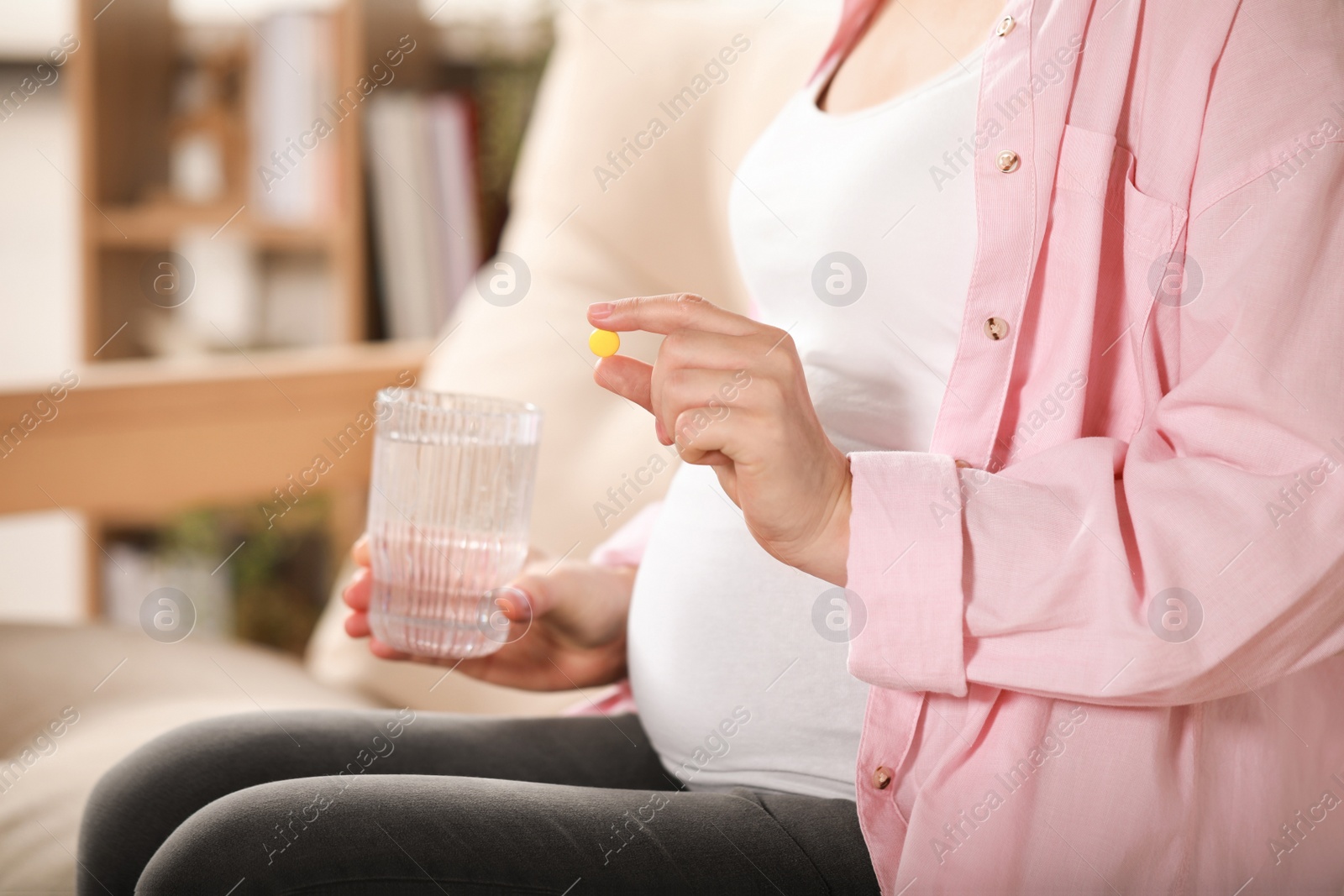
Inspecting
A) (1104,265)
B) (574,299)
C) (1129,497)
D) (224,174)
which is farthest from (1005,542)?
(224,174)

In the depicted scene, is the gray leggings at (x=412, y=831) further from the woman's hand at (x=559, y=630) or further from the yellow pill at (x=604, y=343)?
the yellow pill at (x=604, y=343)

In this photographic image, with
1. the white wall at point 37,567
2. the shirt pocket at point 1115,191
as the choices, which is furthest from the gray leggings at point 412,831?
the white wall at point 37,567

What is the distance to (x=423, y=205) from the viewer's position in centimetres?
168

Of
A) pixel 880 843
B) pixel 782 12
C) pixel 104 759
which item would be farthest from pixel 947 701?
pixel 782 12

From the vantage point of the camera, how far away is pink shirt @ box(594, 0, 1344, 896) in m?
0.49

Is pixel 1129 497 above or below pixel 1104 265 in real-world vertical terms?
below

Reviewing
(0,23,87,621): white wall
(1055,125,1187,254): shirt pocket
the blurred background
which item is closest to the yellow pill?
(1055,125,1187,254): shirt pocket

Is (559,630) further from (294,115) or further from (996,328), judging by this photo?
(294,115)

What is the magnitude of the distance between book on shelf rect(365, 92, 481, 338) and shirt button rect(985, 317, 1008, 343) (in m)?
1.22

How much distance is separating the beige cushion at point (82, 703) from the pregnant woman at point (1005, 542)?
0.14 m

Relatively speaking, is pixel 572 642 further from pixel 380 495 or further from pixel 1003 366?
pixel 1003 366

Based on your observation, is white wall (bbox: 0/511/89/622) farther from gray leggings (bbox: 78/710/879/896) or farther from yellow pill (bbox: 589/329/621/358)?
yellow pill (bbox: 589/329/621/358)

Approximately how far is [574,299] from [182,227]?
80cm

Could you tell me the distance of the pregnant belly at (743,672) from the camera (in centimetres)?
63
